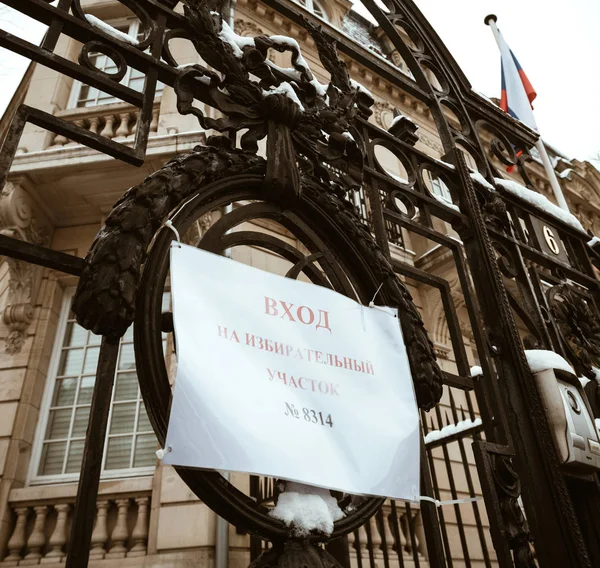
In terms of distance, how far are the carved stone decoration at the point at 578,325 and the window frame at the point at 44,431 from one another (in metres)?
3.64

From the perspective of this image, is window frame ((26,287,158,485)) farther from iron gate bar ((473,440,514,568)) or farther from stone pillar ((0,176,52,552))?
iron gate bar ((473,440,514,568))

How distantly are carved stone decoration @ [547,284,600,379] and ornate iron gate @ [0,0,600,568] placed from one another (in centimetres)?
1

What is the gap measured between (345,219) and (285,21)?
828cm

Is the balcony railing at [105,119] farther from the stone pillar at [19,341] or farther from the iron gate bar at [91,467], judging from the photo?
the iron gate bar at [91,467]

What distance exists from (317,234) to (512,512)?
129 centimetres

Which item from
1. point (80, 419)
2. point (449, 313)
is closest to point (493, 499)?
point (449, 313)

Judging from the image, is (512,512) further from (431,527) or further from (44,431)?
(44,431)

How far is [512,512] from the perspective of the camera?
6.58 ft

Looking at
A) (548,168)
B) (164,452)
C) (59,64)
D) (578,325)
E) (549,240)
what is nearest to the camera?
(164,452)

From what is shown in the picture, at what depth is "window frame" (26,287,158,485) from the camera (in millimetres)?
5152

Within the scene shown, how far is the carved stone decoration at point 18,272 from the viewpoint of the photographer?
586 centimetres

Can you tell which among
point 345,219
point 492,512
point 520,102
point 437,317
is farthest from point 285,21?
point 492,512

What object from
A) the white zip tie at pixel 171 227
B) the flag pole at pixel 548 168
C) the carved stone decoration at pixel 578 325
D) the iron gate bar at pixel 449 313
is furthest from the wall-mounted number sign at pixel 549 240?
the white zip tie at pixel 171 227

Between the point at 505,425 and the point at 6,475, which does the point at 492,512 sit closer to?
the point at 505,425
